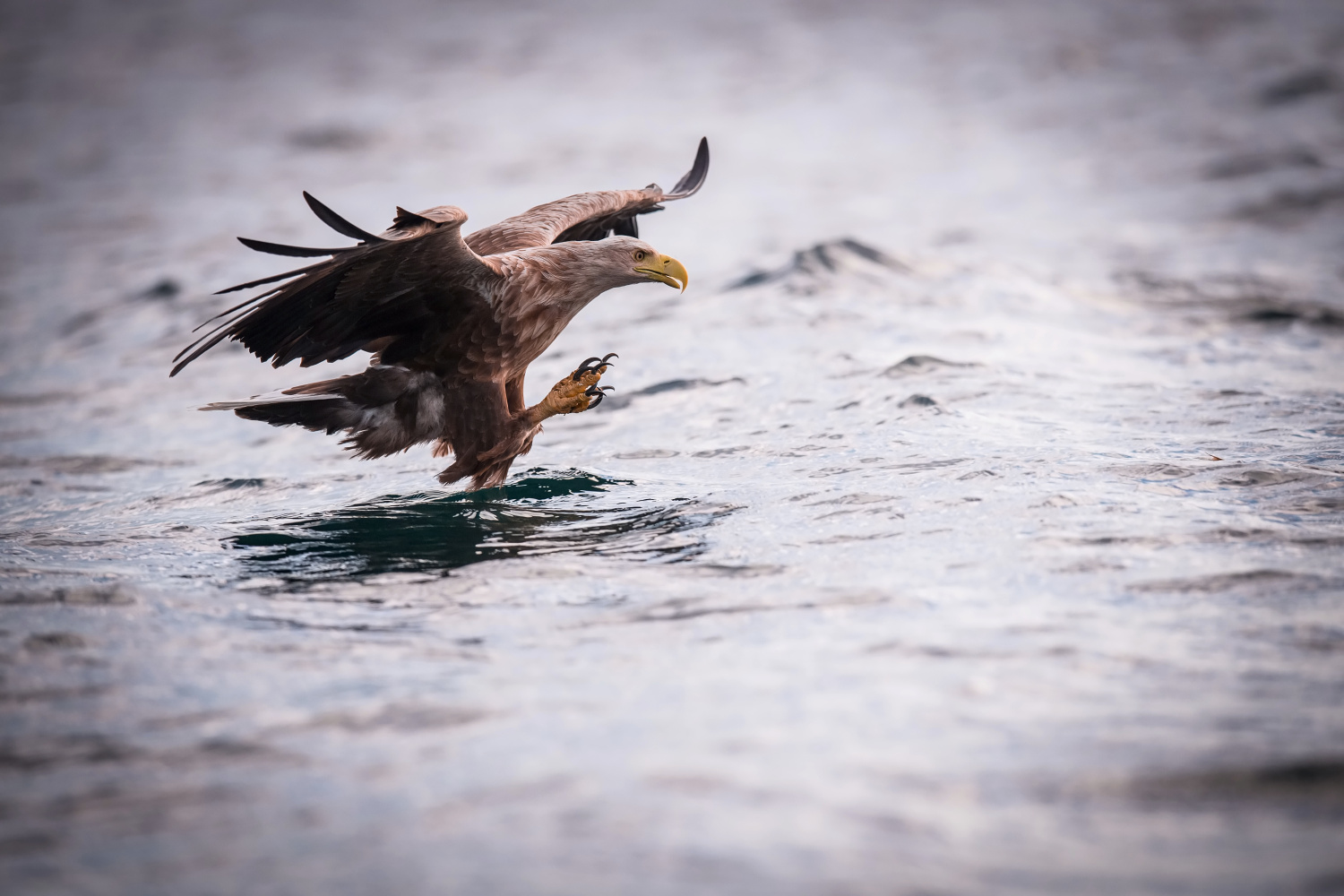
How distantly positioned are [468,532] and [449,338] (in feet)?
3.34

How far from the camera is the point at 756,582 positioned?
4.97 meters

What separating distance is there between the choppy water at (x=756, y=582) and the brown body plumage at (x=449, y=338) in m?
0.41

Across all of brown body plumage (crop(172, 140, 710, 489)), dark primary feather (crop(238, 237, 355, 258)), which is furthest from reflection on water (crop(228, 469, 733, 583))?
dark primary feather (crop(238, 237, 355, 258))

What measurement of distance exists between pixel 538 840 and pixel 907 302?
858 cm

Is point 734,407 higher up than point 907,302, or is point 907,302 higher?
point 907,302

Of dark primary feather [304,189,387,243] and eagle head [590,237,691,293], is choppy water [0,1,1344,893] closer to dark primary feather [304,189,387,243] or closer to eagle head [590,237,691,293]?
eagle head [590,237,691,293]

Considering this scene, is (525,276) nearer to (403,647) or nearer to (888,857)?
(403,647)

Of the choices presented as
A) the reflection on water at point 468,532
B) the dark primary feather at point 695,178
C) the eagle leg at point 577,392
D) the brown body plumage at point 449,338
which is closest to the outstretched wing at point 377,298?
the brown body plumage at point 449,338

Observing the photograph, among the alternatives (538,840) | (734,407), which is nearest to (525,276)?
(734,407)

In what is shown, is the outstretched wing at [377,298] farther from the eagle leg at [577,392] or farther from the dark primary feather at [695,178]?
the dark primary feather at [695,178]

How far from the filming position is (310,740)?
3658mm

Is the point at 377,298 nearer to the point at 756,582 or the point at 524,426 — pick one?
the point at 524,426

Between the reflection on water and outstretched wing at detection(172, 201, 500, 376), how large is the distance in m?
0.84

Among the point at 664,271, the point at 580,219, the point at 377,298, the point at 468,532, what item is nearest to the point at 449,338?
the point at 377,298
